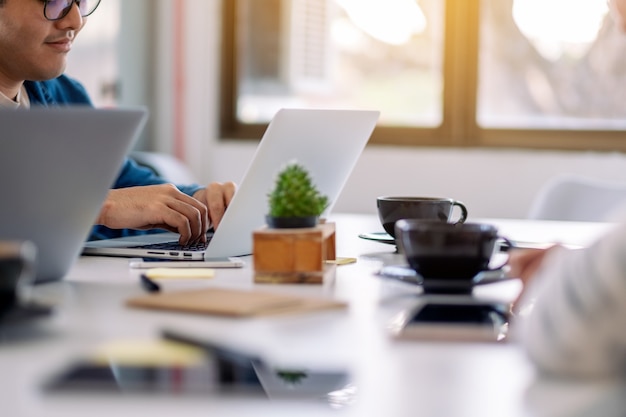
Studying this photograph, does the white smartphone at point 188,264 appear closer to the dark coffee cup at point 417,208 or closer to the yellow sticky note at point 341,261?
the yellow sticky note at point 341,261

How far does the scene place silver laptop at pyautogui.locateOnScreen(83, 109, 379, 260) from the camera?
120 centimetres

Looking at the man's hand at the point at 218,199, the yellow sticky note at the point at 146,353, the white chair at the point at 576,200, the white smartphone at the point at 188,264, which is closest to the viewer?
the yellow sticky note at the point at 146,353

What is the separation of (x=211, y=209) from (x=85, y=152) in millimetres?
639

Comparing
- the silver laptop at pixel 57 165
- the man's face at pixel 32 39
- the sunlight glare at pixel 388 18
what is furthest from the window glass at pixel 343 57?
the silver laptop at pixel 57 165

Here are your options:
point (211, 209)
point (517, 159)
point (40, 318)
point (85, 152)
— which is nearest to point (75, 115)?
point (85, 152)

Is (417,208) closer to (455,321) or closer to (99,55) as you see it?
(455,321)

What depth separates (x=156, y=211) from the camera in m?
1.40

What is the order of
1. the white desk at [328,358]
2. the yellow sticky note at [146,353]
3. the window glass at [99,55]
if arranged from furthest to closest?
the window glass at [99,55], the yellow sticky note at [146,353], the white desk at [328,358]

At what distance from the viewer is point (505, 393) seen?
0.59 meters

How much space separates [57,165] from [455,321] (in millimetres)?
412

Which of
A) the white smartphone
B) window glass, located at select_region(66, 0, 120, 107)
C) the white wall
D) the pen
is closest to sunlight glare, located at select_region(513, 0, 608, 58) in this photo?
the white wall

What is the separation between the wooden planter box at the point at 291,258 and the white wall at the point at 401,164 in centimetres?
293

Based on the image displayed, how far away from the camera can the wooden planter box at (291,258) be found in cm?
103

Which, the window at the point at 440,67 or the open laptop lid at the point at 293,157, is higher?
the window at the point at 440,67
